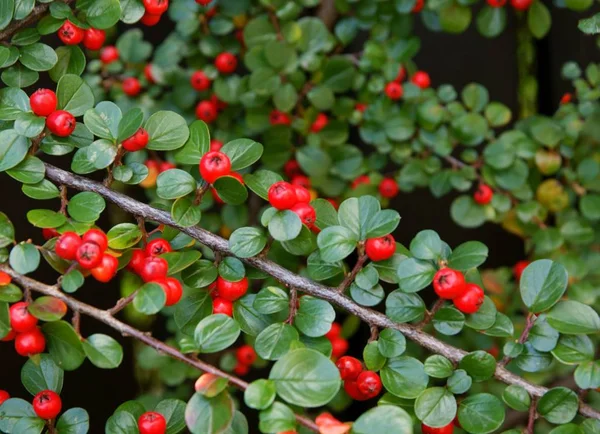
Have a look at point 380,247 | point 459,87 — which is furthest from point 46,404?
point 459,87

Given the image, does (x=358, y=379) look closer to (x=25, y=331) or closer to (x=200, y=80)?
(x=25, y=331)

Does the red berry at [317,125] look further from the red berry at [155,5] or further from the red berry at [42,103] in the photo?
the red berry at [42,103]

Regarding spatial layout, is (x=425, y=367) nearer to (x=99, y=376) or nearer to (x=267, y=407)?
(x=267, y=407)

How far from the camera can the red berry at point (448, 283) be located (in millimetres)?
718

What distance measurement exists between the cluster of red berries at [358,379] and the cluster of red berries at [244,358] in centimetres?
62

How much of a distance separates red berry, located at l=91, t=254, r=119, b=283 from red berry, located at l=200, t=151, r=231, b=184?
14 cm

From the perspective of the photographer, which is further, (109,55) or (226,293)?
(109,55)

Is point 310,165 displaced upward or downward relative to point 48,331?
Answer: downward

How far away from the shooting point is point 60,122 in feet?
2.46

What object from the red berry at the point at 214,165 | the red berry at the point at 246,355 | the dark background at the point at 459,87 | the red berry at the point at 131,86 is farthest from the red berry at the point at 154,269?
the dark background at the point at 459,87

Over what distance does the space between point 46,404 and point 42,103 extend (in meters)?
0.32

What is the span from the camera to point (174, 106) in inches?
58.1

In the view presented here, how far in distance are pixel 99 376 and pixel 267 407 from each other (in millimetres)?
1176

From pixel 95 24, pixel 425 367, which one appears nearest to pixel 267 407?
pixel 425 367
